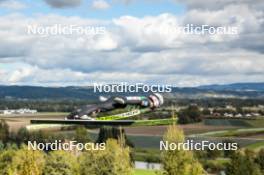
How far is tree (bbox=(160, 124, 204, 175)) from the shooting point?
129 ft

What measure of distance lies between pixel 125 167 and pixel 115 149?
8.37 ft

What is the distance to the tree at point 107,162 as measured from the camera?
→ 50000 mm

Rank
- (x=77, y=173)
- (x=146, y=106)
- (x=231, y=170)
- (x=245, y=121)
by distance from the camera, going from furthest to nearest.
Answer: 1. (x=245, y=121)
2. (x=231, y=170)
3. (x=77, y=173)
4. (x=146, y=106)

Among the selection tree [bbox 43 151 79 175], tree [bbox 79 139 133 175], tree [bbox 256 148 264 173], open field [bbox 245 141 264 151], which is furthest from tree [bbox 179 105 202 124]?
open field [bbox 245 141 264 151]

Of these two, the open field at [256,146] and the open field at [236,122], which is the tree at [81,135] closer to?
the open field at [236,122]

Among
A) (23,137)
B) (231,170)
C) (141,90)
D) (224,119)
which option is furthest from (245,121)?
(141,90)

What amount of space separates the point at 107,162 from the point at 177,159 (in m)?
12.4

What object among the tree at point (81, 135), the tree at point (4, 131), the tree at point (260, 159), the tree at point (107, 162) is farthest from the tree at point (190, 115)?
the tree at point (4, 131)

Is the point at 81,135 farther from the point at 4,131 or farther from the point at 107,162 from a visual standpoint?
A: the point at 107,162

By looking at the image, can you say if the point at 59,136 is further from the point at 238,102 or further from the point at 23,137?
the point at 238,102

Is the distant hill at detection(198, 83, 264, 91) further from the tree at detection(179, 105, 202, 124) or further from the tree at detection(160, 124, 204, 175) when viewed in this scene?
the tree at detection(160, 124, 204, 175)

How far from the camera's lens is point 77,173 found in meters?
53.6

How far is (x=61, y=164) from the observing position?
56.3 m

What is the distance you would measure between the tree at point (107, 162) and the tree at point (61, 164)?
0.99 meters
